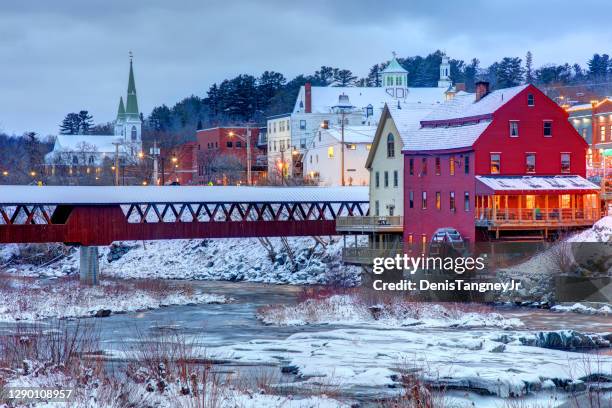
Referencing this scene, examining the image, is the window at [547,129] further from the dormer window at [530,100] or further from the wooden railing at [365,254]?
the wooden railing at [365,254]

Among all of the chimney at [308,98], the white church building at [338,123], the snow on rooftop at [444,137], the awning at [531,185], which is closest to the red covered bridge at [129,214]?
the snow on rooftop at [444,137]

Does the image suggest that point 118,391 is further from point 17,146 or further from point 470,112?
point 17,146

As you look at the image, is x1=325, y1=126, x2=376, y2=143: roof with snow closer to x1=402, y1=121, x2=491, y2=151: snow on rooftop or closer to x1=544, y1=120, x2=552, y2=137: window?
x1=402, y1=121, x2=491, y2=151: snow on rooftop

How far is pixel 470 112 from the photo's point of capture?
172 ft

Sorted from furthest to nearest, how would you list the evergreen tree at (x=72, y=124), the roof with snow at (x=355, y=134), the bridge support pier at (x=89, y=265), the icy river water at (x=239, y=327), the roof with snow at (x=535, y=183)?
1. the evergreen tree at (x=72, y=124)
2. the roof with snow at (x=355, y=134)
3. the bridge support pier at (x=89, y=265)
4. the roof with snow at (x=535, y=183)
5. the icy river water at (x=239, y=327)

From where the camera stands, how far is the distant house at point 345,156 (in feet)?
266

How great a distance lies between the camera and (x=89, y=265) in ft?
166

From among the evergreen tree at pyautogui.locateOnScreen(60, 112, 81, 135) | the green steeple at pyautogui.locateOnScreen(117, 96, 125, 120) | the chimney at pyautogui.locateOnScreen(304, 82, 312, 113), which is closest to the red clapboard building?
the chimney at pyautogui.locateOnScreen(304, 82, 312, 113)

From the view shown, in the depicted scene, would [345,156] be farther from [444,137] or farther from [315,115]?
[444,137]

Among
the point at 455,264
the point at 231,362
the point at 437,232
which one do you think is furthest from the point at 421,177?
the point at 231,362

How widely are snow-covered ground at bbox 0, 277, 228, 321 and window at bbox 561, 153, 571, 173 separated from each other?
1781cm

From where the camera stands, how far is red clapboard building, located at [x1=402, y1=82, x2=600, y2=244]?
158 feet

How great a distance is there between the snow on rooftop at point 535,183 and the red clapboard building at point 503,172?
47 millimetres

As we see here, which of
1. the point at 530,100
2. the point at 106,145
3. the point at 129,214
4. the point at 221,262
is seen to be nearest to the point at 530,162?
the point at 530,100
